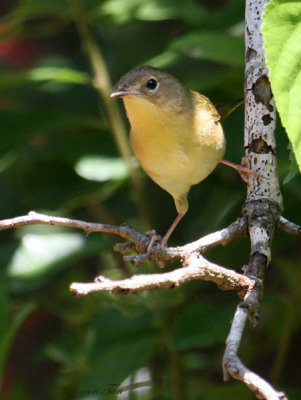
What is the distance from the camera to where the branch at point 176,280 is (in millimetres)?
1271

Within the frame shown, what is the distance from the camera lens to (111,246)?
10.5ft

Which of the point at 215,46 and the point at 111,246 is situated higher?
the point at 215,46

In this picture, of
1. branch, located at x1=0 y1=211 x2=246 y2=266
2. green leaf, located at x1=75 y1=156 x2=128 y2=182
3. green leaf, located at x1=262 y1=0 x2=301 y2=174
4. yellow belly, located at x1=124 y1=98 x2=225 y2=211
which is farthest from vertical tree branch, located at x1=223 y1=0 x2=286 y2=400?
green leaf, located at x1=75 y1=156 x2=128 y2=182

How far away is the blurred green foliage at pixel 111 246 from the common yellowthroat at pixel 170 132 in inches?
8.7

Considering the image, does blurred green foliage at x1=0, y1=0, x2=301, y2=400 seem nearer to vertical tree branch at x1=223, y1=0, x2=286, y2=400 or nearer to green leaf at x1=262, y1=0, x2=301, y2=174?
vertical tree branch at x1=223, y1=0, x2=286, y2=400

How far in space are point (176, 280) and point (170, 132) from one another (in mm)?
1423

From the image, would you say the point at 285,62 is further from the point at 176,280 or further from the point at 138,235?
the point at 138,235

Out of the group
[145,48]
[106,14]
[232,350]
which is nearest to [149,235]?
[232,350]

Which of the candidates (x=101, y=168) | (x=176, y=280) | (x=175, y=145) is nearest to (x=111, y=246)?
(x=101, y=168)

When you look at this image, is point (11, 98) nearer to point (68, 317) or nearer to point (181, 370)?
point (68, 317)

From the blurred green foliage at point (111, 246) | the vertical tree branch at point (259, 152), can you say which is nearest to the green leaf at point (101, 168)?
the blurred green foliage at point (111, 246)

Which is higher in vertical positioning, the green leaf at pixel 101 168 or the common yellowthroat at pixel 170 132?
the common yellowthroat at pixel 170 132

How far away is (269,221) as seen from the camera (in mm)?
1840

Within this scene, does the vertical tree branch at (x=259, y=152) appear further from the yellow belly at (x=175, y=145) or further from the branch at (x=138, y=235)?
the yellow belly at (x=175, y=145)
